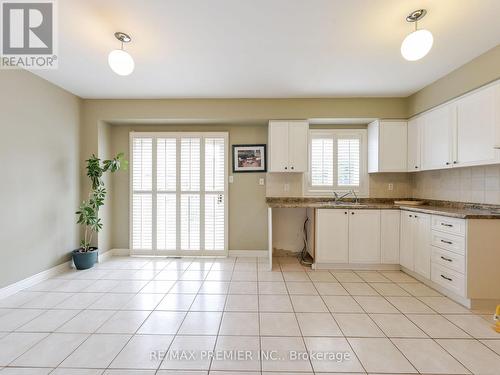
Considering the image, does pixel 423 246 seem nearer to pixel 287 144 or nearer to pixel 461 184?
pixel 461 184

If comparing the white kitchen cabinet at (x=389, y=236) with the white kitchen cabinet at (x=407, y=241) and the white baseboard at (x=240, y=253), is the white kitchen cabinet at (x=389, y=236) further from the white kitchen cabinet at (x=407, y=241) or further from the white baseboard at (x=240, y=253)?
the white baseboard at (x=240, y=253)

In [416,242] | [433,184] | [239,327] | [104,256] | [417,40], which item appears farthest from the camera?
[104,256]

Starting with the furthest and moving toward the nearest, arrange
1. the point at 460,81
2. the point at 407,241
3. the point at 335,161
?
the point at 335,161 → the point at 407,241 → the point at 460,81

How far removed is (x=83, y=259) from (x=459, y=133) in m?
5.16

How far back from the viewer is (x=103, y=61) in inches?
103

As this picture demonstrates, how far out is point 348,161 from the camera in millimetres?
3971

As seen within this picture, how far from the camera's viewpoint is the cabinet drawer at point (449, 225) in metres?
2.34

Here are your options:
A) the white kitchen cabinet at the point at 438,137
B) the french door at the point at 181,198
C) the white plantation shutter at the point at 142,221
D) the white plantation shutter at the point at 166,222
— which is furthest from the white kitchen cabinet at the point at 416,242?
the white plantation shutter at the point at 142,221

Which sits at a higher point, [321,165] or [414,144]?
[414,144]

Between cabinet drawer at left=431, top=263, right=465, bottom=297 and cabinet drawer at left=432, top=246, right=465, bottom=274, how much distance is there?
45 millimetres

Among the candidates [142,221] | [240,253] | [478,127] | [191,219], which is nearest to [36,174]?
[142,221]

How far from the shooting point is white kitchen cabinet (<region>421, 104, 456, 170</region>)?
2.85 metres

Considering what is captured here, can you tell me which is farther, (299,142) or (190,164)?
(190,164)

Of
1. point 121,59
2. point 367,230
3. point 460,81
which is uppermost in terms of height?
point 460,81
